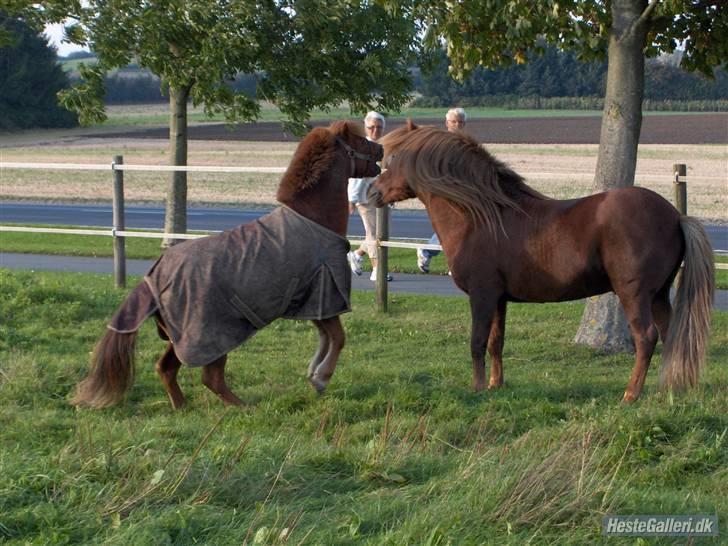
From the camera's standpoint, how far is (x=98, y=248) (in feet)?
59.4

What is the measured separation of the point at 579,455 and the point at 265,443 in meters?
1.68

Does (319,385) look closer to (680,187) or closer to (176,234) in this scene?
(680,187)

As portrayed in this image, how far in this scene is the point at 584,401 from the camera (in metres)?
7.61

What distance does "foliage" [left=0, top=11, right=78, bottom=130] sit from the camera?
61.1m

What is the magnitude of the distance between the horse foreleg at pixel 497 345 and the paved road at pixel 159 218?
12000mm

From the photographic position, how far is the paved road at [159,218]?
70.8ft

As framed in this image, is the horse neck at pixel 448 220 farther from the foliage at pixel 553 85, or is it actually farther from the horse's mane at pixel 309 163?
the foliage at pixel 553 85

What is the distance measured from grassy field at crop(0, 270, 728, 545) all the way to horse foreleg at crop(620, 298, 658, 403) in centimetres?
12

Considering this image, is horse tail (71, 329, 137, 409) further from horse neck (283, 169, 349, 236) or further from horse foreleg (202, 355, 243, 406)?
horse neck (283, 169, 349, 236)

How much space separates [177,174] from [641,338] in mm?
10180

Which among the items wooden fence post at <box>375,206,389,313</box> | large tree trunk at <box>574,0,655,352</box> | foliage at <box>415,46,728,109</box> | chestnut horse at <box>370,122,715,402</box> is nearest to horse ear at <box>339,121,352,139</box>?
chestnut horse at <box>370,122,715,402</box>

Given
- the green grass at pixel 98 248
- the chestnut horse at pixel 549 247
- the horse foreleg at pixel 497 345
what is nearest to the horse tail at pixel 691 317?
the chestnut horse at pixel 549 247

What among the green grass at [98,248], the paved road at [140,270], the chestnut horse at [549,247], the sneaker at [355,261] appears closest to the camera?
the chestnut horse at [549,247]

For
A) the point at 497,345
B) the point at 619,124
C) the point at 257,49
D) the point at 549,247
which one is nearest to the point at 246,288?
the point at 497,345
